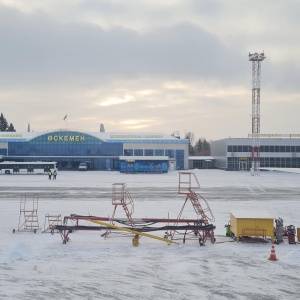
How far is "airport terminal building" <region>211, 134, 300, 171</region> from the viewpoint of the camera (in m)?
107

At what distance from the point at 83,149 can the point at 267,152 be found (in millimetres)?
49480

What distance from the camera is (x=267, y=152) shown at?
10688cm

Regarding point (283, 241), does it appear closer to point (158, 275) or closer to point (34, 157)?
point (158, 275)

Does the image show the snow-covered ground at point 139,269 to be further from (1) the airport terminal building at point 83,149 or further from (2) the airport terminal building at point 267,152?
(2) the airport terminal building at point 267,152

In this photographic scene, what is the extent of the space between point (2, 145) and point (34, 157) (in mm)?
8903

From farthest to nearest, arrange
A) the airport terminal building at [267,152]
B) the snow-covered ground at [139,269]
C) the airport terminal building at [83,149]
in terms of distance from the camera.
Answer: the airport terminal building at [267,152], the airport terminal building at [83,149], the snow-covered ground at [139,269]

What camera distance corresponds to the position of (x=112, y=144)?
340 ft

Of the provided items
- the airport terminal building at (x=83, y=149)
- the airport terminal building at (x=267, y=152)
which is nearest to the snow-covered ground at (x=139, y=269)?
the airport terminal building at (x=83, y=149)

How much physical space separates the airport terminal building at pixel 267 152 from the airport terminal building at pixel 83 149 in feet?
43.5

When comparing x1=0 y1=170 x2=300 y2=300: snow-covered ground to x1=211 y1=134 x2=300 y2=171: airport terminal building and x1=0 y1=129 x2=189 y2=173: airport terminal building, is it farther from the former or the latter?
x1=211 y1=134 x2=300 y2=171: airport terminal building

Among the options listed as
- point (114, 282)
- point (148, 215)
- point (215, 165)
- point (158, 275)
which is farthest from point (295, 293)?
point (215, 165)

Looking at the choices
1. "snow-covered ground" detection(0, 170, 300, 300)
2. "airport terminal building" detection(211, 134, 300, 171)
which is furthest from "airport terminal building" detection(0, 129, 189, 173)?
"snow-covered ground" detection(0, 170, 300, 300)

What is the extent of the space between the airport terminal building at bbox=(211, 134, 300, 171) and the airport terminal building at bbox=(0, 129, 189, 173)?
13250 mm

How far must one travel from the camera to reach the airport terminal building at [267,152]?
106562 millimetres
